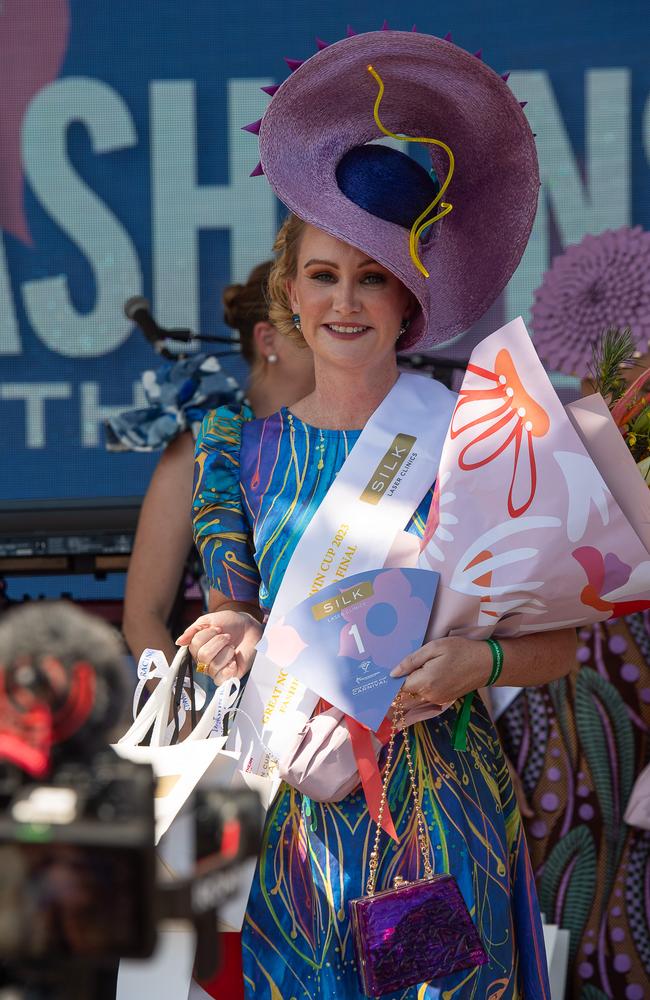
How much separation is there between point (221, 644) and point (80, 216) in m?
2.43

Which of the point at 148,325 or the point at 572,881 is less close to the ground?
the point at 148,325

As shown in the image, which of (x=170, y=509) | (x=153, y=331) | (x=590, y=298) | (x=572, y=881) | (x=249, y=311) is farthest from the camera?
(x=153, y=331)

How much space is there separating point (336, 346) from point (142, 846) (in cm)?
129

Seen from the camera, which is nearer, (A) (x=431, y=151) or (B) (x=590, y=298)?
(A) (x=431, y=151)

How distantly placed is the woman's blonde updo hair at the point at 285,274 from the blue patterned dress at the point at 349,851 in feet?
0.86

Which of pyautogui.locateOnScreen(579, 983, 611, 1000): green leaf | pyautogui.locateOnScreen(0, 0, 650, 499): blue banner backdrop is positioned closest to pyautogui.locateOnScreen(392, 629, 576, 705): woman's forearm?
pyautogui.locateOnScreen(579, 983, 611, 1000): green leaf

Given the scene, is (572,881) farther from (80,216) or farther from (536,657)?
(80,216)

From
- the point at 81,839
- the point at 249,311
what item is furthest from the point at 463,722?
the point at 249,311

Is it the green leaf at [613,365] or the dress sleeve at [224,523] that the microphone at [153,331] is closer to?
the dress sleeve at [224,523]

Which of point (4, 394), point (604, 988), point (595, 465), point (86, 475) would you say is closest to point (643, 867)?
point (604, 988)

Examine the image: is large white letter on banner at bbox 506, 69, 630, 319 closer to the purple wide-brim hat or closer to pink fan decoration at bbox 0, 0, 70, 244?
pink fan decoration at bbox 0, 0, 70, 244

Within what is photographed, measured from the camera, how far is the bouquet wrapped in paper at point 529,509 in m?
1.56

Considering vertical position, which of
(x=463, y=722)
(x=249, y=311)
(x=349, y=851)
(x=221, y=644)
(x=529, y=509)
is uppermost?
(x=249, y=311)

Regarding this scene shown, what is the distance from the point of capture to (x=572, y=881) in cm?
291
